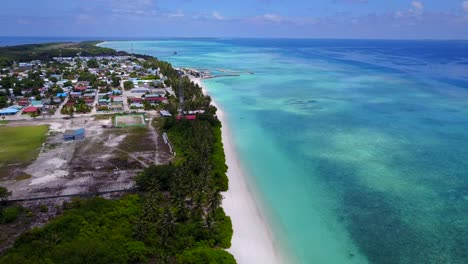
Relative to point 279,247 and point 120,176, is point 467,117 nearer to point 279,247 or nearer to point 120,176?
point 279,247

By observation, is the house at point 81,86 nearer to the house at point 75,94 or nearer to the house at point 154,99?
the house at point 75,94

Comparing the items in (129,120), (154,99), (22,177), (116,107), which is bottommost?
(22,177)

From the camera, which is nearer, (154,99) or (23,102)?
(23,102)

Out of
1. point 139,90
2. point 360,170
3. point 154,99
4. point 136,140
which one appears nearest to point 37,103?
point 139,90

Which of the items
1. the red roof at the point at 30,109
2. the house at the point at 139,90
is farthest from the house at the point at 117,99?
the red roof at the point at 30,109

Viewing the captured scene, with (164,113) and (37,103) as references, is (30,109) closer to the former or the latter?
(37,103)

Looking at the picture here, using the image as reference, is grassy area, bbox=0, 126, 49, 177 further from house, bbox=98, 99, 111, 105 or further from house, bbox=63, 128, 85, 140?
house, bbox=98, 99, 111, 105

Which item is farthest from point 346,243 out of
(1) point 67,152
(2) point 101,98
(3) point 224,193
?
(2) point 101,98
